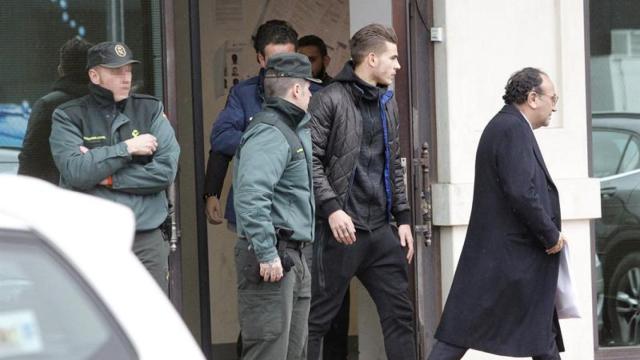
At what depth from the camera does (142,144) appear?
A: 19.7ft

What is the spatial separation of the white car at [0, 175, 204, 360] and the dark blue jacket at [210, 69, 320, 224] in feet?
13.4

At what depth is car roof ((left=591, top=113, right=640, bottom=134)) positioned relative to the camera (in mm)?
7855

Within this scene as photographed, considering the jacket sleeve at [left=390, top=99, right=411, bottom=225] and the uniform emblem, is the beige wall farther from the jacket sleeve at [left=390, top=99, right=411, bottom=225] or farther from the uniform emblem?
the uniform emblem

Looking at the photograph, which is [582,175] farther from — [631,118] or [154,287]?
[154,287]

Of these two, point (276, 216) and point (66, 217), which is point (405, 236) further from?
point (66, 217)

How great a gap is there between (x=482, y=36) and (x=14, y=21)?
8.62ft

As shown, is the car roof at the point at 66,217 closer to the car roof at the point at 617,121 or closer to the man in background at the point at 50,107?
the man in background at the point at 50,107

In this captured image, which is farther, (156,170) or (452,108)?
(452,108)

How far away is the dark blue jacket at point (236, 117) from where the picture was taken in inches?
275

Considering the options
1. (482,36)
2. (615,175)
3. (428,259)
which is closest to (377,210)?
(428,259)

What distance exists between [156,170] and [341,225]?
1.03 metres

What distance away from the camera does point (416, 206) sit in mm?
7254

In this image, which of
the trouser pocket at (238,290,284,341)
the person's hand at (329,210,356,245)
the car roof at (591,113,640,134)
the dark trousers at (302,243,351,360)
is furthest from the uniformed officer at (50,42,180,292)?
the car roof at (591,113,640,134)

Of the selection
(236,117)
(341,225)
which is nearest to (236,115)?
(236,117)
